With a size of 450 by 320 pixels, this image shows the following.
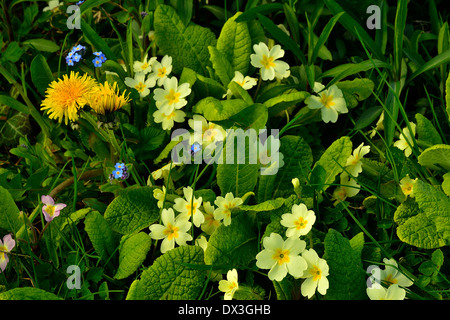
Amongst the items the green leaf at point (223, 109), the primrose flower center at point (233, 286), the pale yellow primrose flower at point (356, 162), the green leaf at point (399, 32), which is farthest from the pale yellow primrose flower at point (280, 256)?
the green leaf at point (399, 32)

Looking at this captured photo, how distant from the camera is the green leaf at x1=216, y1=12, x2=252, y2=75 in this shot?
208 cm

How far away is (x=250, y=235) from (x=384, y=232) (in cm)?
43

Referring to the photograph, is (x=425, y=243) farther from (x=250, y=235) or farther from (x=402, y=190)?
(x=250, y=235)

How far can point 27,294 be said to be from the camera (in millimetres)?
1520

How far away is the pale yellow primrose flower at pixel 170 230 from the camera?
5.43 ft

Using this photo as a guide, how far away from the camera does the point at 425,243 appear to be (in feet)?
5.24

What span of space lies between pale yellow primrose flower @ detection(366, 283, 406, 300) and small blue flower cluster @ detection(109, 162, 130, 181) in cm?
83

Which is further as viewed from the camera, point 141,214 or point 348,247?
point 141,214

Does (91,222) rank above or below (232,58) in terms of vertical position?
below

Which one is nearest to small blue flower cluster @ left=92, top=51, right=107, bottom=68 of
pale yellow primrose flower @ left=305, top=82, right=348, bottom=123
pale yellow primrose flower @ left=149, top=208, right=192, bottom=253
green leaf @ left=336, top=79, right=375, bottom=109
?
pale yellow primrose flower @ left=149, top=208, right=192, bottom=253

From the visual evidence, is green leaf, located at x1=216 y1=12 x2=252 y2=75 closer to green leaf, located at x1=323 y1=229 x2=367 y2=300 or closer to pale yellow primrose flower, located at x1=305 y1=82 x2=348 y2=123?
pale yellow primrose flower, located at x1=305 y1=82 x2=348 y2=123

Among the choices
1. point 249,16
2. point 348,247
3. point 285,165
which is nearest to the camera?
point 348,247

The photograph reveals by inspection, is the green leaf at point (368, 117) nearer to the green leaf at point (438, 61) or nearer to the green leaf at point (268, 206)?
the green leaf at point (438, 61)
